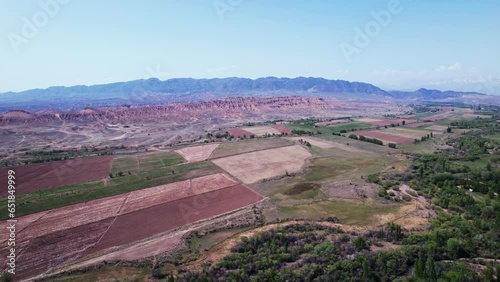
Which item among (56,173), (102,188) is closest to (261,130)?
(56,173)

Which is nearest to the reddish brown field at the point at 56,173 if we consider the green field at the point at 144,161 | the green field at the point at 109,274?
the green field at the point at 144,161

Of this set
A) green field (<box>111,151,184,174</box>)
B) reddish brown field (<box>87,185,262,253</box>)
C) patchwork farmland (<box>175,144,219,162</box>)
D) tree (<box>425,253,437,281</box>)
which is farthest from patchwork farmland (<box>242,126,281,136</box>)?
tree (<box>425,253,437,281</box>)

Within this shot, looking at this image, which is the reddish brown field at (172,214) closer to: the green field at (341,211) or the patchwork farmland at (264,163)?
the green field at (341,211)

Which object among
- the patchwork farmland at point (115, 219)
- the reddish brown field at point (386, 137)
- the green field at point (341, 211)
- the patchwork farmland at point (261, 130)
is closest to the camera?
the patchwork farmland at point (115, 219)

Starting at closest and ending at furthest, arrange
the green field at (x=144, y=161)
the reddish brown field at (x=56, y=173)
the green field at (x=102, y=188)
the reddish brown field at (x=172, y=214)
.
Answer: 1. the reddish brown field at (x=172, y=214)
2. the green field at (x=102, y=188)
3. the reddish brown field at (x=56, y=173)
4. the green field at (x=144, y=161)

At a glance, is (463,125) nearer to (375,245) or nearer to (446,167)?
(446,167)

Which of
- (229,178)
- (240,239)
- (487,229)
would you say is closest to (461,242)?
(487,229)
